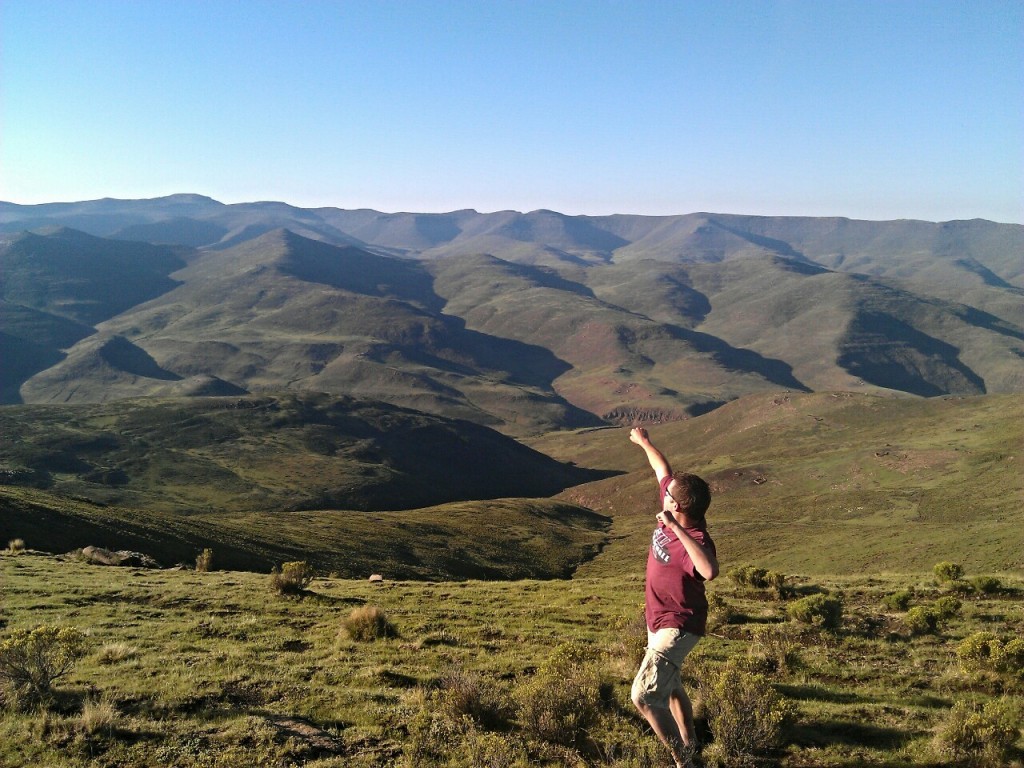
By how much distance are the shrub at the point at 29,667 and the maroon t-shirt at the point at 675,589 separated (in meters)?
9.69

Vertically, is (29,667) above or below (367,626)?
above

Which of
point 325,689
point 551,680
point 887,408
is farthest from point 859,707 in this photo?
point 887,408

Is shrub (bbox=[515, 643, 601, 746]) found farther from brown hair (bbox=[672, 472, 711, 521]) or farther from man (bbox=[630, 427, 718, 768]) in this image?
brown hair (bbox=[672, 472, 711, 521])

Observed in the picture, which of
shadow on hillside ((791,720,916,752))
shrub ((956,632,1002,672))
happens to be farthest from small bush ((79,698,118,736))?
shrub ((956,632,1002,672))

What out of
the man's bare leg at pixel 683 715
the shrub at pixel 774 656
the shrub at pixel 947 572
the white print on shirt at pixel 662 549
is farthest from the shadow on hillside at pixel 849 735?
the shrub at pixel 947 572

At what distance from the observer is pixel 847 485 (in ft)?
281

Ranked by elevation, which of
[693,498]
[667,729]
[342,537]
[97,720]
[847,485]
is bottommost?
[342,537]

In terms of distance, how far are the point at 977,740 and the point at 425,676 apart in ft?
28.2

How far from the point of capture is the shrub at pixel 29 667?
9539mm

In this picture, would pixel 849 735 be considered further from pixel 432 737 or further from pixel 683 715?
pixel 432 737

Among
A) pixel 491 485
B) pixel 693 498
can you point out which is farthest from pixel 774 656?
pixel 491 485

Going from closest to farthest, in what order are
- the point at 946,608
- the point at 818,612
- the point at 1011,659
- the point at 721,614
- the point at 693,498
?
the point at 693,498
the point at 1011,659
the point at 946,608
the point at 818,612
the point at 721,614

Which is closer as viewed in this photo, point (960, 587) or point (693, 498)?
point (693, 498)

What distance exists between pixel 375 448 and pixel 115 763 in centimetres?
14324
